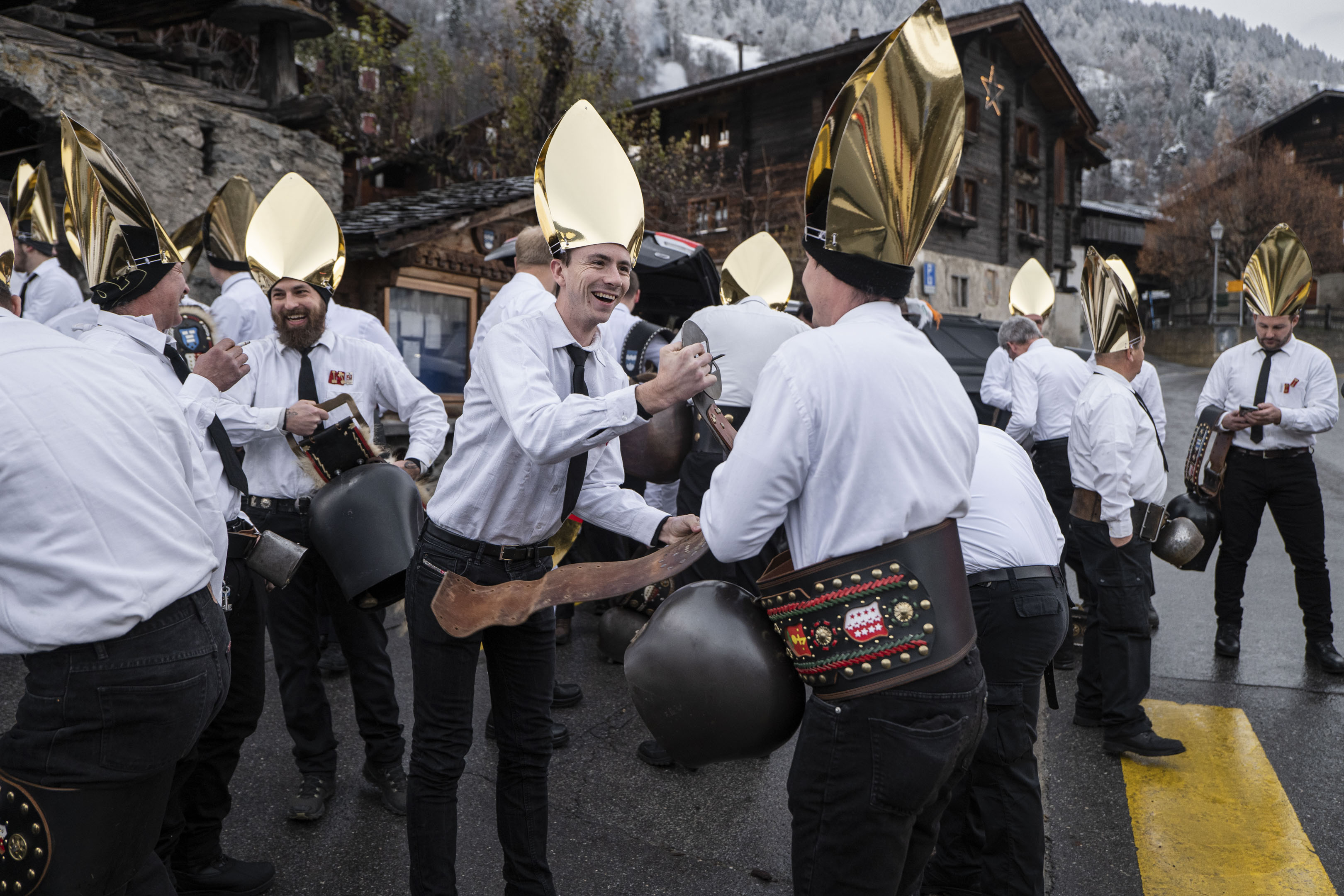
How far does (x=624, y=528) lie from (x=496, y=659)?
0.53m

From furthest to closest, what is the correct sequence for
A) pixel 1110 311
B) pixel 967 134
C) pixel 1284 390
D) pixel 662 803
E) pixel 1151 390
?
pixel 967 134, pixel 1151 390, pixel 1284 390, pixel 1110 311, pixel 662 803

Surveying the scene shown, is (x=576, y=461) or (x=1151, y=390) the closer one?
(x=576, y=461)

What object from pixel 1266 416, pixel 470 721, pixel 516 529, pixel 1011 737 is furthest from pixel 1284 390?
pixel 470 721

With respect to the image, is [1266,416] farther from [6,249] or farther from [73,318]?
[73,318]

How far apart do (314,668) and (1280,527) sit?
203 inches

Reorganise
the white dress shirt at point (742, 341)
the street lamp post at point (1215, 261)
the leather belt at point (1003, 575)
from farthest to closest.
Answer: the street lamp post at point (1215, 261)
the white dress shirt at point (742, 341)
the leather belt at point (1003, 575)

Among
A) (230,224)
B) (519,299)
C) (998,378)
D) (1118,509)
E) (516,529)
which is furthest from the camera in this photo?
(998,378)

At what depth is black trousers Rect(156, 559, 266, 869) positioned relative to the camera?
9.53 ft

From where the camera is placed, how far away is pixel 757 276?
23.1 feet

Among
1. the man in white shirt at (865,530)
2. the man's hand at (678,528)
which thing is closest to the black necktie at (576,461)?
the man's hand at (678,528)

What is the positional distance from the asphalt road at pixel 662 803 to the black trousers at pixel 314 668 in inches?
9.4

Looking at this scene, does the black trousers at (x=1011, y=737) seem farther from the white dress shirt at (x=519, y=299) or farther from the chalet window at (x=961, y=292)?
the chalet window at (x=961, y=292)

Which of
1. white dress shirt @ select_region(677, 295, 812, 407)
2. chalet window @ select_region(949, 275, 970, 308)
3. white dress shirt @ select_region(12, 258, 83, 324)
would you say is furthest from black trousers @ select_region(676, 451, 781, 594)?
chalet window @ select_region(949, 275, 970, 308)

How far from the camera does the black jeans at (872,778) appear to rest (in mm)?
1827
